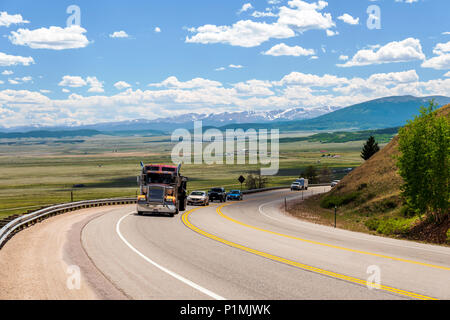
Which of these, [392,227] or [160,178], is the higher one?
[160,178]

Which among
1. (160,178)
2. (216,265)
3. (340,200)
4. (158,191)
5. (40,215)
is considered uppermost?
(160,178)

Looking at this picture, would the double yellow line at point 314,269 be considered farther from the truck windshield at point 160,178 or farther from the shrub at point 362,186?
the shrub at point 362,186

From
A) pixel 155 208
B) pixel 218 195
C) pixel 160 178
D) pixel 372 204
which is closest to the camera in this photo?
pixel 155 208

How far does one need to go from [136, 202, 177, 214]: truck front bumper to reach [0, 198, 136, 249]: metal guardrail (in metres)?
5.93

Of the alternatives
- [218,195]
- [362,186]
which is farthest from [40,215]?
[362,186]

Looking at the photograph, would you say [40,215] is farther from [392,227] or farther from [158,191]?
[392,227]

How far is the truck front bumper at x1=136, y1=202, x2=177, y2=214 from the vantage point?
29.8 metres

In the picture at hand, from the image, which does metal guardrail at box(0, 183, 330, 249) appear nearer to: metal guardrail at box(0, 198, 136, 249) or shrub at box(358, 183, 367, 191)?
metal guardrail at box(0, 198, 136, 249)

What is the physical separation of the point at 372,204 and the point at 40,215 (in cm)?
2703

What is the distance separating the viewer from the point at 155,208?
98.4 feet

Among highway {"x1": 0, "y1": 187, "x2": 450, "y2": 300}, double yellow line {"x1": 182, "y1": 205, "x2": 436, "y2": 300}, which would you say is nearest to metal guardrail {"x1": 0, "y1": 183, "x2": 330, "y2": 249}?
highway {"x1": 0, "y1": 187, "x2": 450, "y2": 300}
